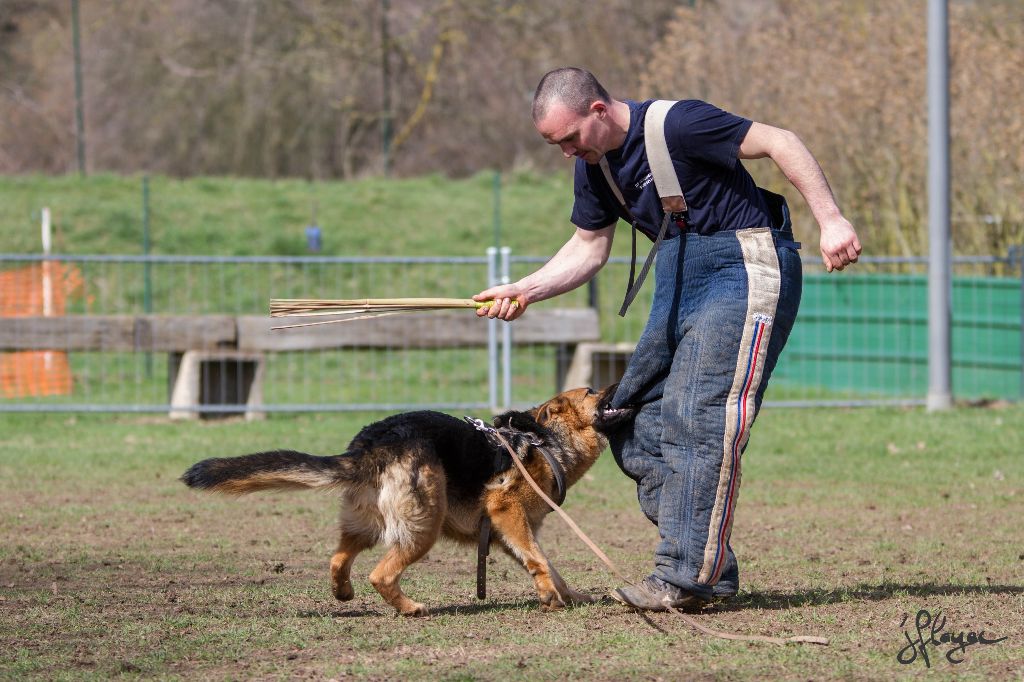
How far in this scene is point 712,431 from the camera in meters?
4.70

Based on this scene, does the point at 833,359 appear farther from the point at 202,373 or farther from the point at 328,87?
the point at 328,87

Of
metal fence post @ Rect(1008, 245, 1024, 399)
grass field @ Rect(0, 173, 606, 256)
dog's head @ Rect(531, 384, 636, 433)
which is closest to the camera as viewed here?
dog's head @ Rect(531, 384, 636, 433)

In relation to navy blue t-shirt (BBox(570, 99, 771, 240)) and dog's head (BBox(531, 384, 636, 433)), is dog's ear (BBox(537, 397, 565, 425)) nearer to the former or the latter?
dog's head (BBox(531, 384, 636, 433))

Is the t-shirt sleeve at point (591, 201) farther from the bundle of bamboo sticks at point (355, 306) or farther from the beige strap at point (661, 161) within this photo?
the bundle of bamboo sticks at point (355, 306)

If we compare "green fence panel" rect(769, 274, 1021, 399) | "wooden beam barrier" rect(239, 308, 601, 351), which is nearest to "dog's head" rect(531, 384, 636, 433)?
"wooden beam barrier" rect(239, 308, 601, 351)

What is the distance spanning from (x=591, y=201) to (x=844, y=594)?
6.23ft

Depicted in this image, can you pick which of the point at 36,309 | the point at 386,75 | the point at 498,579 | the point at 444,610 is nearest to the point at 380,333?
the point at 36,309

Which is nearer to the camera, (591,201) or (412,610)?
(412,610)

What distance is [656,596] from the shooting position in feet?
15.5

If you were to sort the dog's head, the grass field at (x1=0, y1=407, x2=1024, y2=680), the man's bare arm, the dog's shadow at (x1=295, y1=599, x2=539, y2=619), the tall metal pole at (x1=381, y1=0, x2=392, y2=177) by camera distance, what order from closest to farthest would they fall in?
the grass field at (x1=0, y1=407, x2=1024, y2=680), the dog's shadow at (x1=295, y1=599, x2=539, y2=619), the man's bare arm, the dog's head, the tall metal pole at (x1=381, y1=0, x2=392, y2=177)

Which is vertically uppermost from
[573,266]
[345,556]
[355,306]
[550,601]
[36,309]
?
[573,266]

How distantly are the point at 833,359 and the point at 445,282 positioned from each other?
6.14 metres

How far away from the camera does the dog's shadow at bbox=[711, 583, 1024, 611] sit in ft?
16.4

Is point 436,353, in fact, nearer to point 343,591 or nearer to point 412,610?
point 343,591
